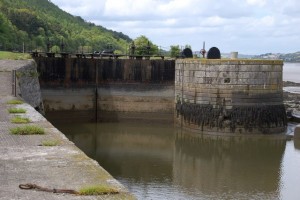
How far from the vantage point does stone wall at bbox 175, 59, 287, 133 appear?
25047mm

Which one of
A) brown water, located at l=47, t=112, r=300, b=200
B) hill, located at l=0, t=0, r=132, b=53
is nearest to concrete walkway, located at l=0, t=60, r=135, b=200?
brown water, located at l=47, t=112, r=300, b=200

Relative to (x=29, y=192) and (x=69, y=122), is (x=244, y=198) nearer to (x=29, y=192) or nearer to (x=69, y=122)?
(x=29, y=192)

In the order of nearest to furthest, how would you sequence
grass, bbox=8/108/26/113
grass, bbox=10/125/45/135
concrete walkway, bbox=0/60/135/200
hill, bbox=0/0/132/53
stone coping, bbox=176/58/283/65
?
concrete walkway, bbox=0/60/135/200 < grass, bbox=10/125/45/135 < grass, bbox=8/108/26/113 < stone coping, bbox=176/58/283/65 < hill, bbox=0/0/132/53

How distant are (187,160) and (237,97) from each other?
6.43 meters

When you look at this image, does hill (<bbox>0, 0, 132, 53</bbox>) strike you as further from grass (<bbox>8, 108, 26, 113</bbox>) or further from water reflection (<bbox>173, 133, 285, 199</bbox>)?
grass (<bbox>8, 108, 26, 113</bbox>)

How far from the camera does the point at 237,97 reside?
82.2 ft

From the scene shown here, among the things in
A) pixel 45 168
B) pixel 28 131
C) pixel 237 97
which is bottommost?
pixel 237 97

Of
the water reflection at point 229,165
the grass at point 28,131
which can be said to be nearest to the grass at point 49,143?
the grass at point 28,131

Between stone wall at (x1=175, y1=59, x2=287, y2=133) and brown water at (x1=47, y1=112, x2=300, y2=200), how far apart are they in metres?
0.91

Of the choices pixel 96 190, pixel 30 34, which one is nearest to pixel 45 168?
pixel 96 190

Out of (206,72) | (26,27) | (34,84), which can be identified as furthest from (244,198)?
(26,27)

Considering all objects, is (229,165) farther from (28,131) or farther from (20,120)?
(28,131)

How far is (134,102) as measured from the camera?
29266 millimetres

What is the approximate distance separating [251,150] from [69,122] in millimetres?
11340
